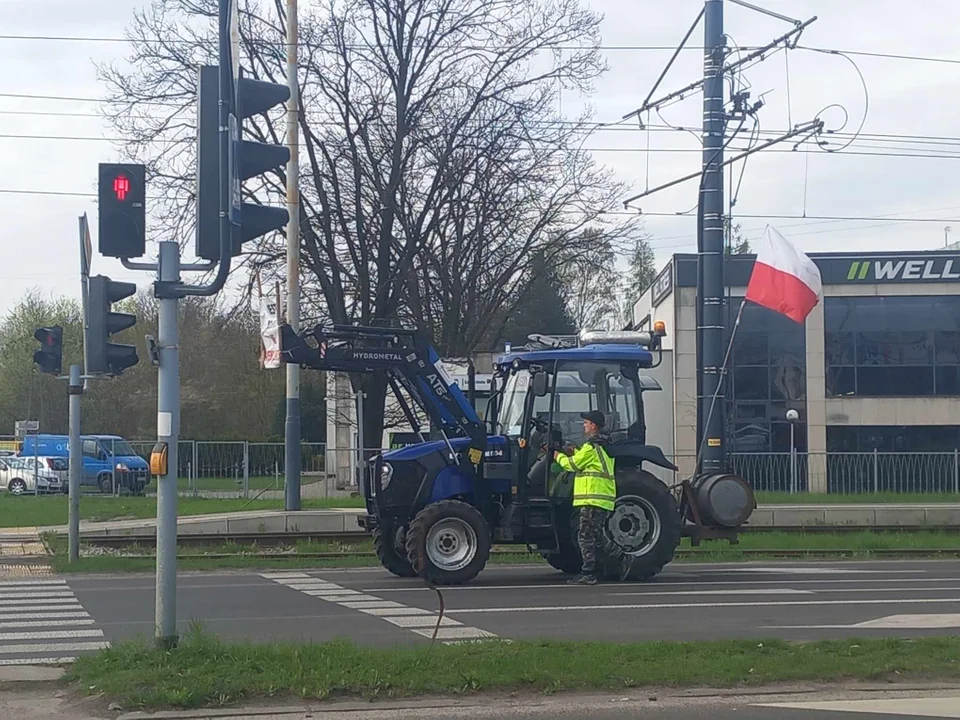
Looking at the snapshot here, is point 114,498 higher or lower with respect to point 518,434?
lower

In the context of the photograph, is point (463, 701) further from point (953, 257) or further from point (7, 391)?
point (7, 391)

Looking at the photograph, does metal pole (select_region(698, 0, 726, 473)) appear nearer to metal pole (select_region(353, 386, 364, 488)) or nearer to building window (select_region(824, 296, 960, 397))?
metal pole (select_region(353, 386, 364, 488))

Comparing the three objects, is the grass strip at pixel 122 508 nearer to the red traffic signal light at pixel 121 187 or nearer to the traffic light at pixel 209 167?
the red traffic signal light at pixel 121 187

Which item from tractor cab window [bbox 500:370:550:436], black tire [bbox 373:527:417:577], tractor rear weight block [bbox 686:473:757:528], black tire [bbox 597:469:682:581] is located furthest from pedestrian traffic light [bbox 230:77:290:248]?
tractor rear weight block [bbox 686:473:757:528]

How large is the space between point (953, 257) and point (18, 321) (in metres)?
43.1

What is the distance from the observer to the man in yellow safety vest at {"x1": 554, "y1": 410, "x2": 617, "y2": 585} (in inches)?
562

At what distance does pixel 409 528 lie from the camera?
48.7ft

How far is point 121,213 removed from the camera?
845 centimetres

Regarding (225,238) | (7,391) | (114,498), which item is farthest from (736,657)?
(7,391)

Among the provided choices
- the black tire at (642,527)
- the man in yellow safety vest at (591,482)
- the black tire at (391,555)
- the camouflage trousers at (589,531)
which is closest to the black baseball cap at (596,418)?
the man in yellow safety vest at (591,482)

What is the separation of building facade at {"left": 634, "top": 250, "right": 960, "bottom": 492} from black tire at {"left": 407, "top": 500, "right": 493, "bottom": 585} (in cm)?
2283

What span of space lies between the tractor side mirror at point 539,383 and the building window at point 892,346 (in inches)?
976

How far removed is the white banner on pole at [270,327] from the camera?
58.4ft

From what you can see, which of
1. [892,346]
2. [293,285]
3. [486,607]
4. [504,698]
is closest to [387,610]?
[486,607]
